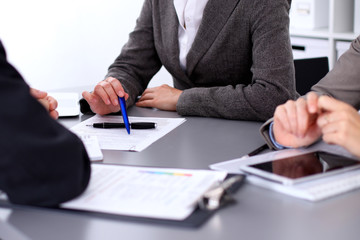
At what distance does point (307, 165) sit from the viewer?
3.07ft

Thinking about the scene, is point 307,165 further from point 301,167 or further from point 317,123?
point 317,123

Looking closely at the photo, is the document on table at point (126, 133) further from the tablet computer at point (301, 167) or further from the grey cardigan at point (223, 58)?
the tablet computer at point (301, 167)

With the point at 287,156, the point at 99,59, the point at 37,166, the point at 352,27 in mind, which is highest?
the point at 37,166

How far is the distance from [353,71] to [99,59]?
105 inches

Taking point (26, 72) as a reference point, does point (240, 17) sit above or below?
above

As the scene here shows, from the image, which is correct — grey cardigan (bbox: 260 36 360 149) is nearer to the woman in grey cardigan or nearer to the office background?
the woman in grey cardigan

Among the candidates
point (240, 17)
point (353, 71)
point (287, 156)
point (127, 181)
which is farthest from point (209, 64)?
point (127, 181)

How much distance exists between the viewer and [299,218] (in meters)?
0.78

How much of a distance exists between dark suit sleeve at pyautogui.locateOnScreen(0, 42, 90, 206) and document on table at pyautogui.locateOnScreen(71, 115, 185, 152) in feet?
1.08

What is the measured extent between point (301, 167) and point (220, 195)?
18 cm

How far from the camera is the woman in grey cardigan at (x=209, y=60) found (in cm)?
144

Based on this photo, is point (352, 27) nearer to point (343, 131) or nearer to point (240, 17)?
point (240, 17)

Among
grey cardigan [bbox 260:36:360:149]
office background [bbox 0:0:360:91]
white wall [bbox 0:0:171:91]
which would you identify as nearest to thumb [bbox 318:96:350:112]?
grey cardigan [bbox 260:36:360:149]

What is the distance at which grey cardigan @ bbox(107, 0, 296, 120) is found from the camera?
144 cm
